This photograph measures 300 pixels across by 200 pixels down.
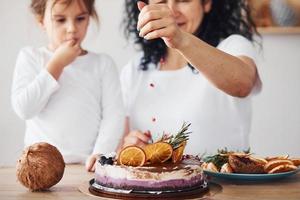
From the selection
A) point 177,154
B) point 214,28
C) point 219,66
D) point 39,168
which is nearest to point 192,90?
point 214,28

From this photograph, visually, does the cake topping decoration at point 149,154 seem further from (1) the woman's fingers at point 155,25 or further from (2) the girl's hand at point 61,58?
(2) the girl's hand at point 61,58

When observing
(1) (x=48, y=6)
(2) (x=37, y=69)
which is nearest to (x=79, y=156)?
(2) (x=37, y=69)

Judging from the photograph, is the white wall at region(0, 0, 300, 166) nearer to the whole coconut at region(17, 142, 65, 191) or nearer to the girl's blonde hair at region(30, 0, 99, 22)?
the girl's blonde hair at region(30, 0, 99, 22)

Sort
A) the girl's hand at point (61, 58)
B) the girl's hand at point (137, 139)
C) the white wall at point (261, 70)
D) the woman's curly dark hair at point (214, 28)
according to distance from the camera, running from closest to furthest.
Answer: the girl's hand at point (137, 139) → the girl's hand at point (61, 58) → the woman's curly dark hair at point (214, 28) → the white wall at point (261, 70)

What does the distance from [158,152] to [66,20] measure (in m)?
0.99

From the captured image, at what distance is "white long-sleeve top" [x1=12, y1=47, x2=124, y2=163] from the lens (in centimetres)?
184

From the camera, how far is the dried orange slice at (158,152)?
1008 mm

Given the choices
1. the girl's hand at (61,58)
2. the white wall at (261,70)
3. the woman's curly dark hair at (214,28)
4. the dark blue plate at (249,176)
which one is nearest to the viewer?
the dark blue plate at (249,176)

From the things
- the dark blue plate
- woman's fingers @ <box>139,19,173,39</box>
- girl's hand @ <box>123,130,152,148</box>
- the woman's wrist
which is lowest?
girl's hand @ <box>123,130,152,148</box>

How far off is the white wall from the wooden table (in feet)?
4.59

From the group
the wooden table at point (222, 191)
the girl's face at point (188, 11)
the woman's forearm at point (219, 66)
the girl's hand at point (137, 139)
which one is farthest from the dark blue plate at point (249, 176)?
the girl's face at point (188, 11)

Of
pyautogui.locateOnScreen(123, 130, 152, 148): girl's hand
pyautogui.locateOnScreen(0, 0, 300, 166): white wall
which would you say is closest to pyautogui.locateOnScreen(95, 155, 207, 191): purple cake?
pyautogui.locateOnScreen(123, 130, 152, 148): girl's hand

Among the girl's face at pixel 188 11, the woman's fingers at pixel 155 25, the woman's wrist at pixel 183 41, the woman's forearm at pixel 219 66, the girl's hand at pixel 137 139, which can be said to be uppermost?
the girl's face at pixel 188 11

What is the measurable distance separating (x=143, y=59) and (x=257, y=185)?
3.28ft
